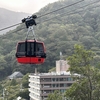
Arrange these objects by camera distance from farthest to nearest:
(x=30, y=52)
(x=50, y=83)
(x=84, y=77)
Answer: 1. (x=50, y=83)
2. (x=84, y=77)
3. (x=30, y=52)

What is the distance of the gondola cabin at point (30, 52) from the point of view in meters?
14.5

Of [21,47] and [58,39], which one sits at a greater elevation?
A: [58,39]

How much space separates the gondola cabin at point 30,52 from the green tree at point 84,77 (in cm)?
1238

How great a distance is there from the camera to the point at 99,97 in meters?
27.6

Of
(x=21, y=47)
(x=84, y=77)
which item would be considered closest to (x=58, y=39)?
(x=84, y=77)

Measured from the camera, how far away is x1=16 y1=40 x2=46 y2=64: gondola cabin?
14.5 m

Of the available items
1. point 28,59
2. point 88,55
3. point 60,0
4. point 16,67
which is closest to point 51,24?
point 16,67

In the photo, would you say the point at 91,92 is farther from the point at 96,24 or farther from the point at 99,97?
the point at 96,24

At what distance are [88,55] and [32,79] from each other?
144 feet

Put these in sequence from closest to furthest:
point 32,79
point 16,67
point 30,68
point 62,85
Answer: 1. point 62,85
2. point 32,79
3. point 30,68
4. point 16,67

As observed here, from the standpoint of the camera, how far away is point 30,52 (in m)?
14.6

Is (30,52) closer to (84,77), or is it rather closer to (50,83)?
(84,77)

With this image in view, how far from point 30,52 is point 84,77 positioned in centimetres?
1368

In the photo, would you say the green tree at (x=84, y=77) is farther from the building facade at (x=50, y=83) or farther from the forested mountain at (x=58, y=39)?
the forested mountain at (x=58, y=39)
